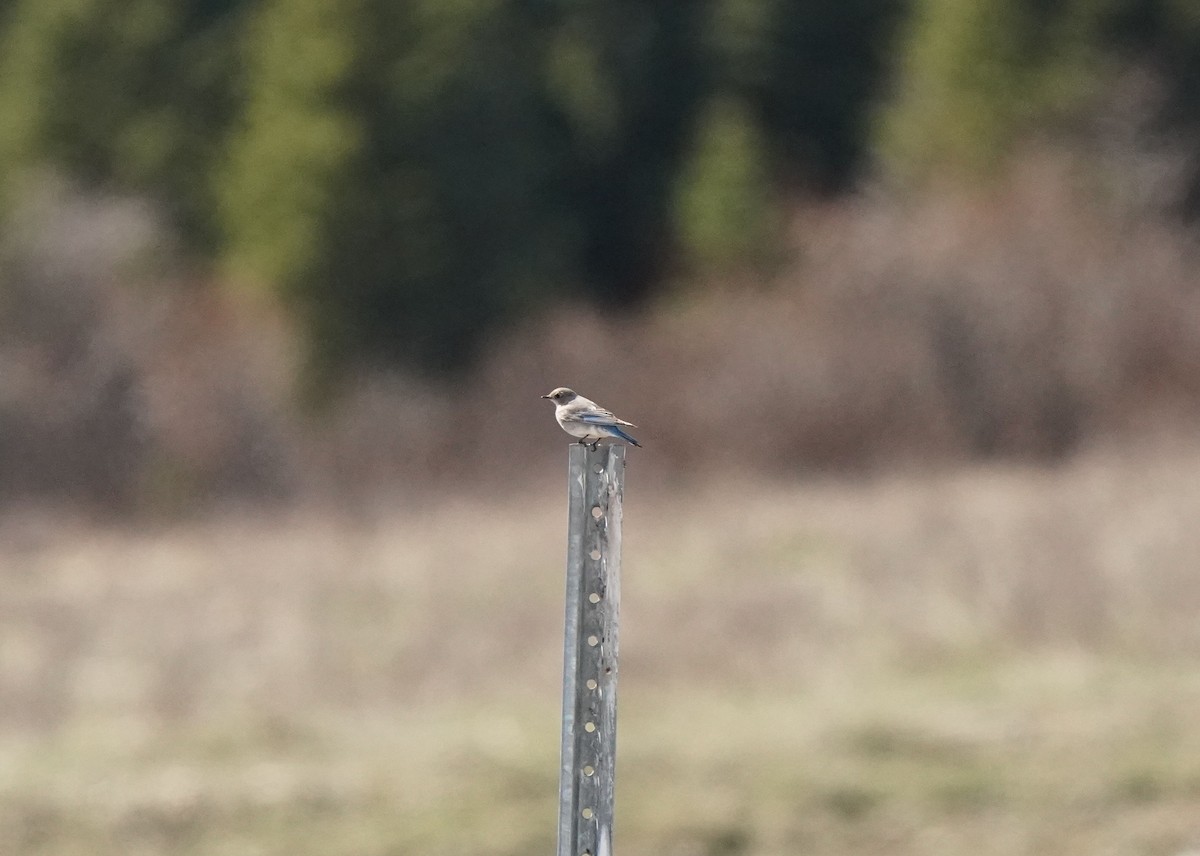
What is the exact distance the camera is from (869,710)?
42.0ft

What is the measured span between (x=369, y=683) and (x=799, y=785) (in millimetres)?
4669

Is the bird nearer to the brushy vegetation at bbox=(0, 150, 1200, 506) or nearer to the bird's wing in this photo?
the bird's wing

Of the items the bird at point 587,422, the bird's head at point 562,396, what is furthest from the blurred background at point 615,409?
the bird at point 587,422

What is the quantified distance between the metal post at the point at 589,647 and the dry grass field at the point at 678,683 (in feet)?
20.2

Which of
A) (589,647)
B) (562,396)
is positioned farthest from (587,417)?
(589,647)

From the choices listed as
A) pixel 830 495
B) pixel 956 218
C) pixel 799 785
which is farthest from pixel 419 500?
pixel 799 785

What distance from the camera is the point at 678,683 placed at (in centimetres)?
1431

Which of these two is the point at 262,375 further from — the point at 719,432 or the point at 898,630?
the point at 898,630

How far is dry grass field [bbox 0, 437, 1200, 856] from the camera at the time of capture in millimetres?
10914

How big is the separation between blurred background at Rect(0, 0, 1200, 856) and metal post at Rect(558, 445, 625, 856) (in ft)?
20.5

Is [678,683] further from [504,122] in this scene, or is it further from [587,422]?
[504,122]

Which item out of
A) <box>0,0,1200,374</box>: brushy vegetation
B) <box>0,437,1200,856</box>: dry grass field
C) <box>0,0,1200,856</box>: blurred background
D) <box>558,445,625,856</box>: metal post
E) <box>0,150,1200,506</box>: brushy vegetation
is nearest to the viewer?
<box>558,445,625,856</box>: metal post

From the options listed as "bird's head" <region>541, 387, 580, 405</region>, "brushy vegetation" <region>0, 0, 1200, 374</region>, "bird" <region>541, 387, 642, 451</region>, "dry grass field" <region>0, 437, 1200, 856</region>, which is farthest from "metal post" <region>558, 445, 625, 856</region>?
"brushy vegetation" <region>0, 0, 1200, 374</region>

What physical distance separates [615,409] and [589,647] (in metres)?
25.2
